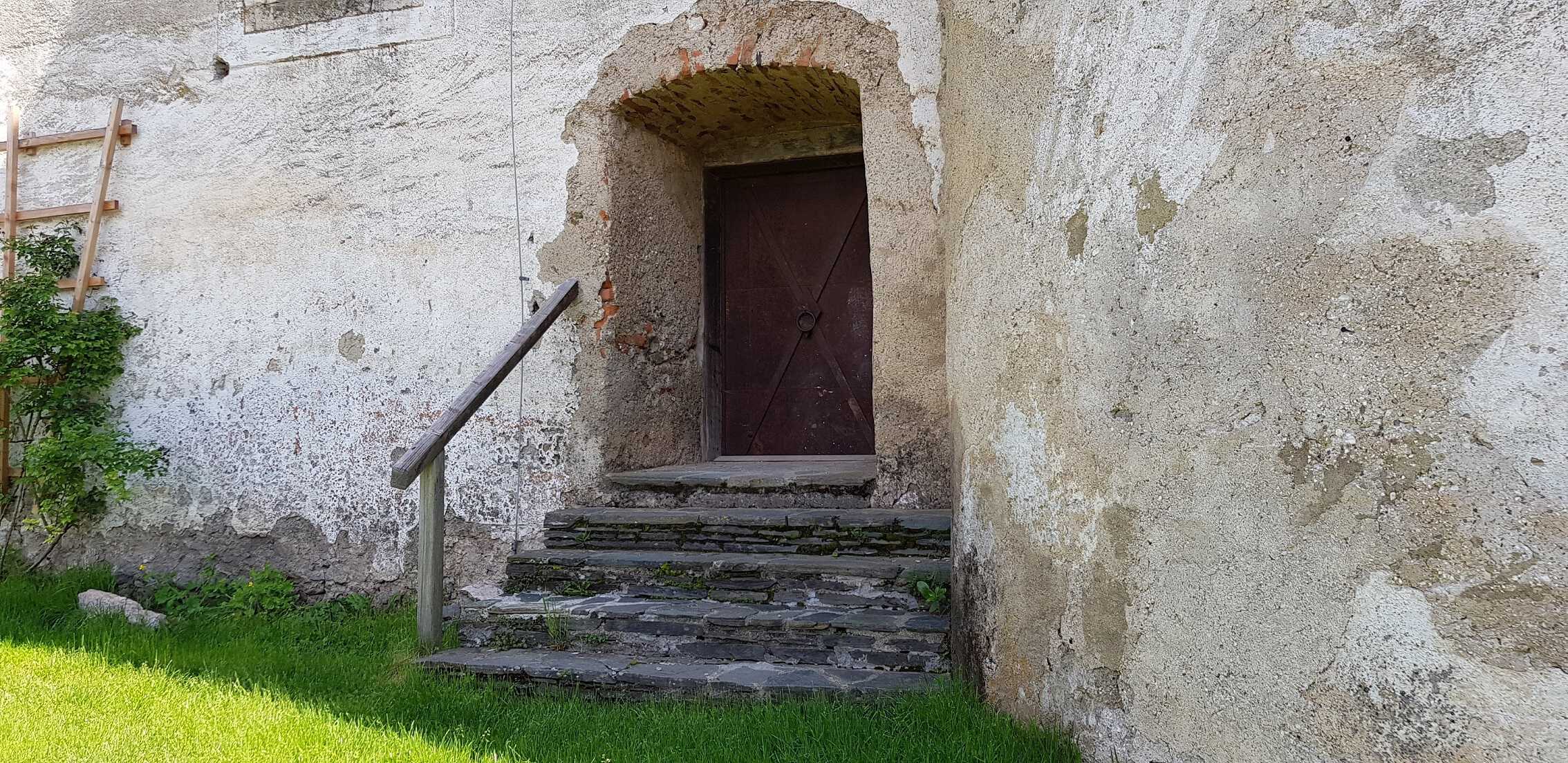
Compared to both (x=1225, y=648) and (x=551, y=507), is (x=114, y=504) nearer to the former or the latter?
(x=551, y=507)

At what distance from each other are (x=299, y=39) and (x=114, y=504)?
2.49m

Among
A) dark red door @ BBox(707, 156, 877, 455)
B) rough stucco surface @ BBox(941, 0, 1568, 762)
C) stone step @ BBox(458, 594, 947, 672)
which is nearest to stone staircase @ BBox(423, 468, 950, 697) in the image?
stone step @ BBox(458, 594, 947, 672)

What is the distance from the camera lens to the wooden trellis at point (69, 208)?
5.22 m

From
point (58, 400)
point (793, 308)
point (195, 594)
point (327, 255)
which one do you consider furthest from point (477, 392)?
point (58, 400)

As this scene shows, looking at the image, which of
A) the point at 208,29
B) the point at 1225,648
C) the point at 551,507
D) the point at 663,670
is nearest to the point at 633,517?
the point at 551,507

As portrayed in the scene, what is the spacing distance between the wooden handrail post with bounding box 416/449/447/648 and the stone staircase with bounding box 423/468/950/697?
0.10 metres

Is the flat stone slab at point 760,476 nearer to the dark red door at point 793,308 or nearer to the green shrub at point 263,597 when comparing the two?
the dark red door at point 793,308

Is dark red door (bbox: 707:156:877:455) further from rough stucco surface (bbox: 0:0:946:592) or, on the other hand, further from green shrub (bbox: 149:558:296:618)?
green shrub (bbox: 149:558:296:618)

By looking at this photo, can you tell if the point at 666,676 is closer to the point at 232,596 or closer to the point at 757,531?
the point at 757,531

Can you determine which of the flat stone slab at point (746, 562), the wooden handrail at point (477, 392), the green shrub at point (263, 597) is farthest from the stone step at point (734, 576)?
the green shrub at point (263, 597)

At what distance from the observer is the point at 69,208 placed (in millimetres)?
5344

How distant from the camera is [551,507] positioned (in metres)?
4.58

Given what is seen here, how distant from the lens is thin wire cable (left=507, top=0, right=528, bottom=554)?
15.1ft

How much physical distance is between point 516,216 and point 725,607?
6.95 ft
